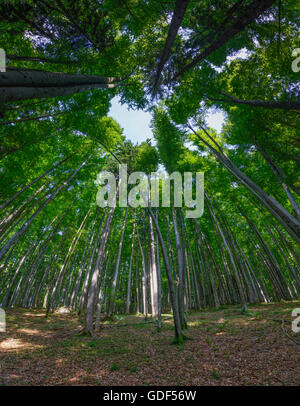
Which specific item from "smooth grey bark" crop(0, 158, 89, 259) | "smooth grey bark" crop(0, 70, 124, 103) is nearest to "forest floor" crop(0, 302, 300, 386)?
"smooth grey bark" crop(0, 158, 89, 259)

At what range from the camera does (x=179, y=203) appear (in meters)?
8.09

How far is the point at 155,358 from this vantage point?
443cm

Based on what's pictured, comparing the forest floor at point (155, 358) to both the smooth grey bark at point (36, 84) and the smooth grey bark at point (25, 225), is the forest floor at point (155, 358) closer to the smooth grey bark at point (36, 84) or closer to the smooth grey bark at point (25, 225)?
the smooth grey bark at point (25, 225)

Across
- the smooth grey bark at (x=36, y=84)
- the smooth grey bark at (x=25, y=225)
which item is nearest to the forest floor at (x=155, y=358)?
the smooth grey bark at (x=25, y=225)

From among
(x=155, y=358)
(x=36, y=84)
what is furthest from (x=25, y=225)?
(x=155, y=358)

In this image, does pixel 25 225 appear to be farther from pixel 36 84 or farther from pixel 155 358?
pixel 155 358

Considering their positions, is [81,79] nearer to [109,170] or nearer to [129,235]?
[109,170]

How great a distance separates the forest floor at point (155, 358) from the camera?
3.28m

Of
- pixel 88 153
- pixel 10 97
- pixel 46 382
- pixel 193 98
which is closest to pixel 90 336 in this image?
pixel 46 382

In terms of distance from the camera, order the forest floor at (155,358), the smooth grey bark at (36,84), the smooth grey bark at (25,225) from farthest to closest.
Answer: the smooth grey bark at (25,225) → the forest floor at (155,358) → the smooth grey bark at (36,84)

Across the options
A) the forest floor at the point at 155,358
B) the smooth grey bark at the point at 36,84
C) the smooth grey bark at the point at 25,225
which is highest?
the smooth grey bark at the point at 36,84

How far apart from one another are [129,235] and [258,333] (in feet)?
34.4

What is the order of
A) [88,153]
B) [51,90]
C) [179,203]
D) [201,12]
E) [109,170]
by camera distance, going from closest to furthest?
[51,90] < [201,12] < [179,203] < [88,153] < [109,170]

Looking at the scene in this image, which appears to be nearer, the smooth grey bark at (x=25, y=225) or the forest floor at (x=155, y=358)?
the forest floor at (x=155, y=358)
